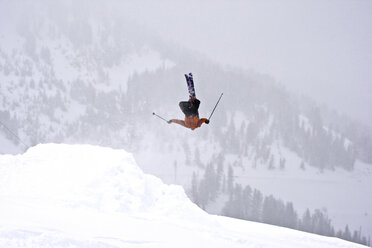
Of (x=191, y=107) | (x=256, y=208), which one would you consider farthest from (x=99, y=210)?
(x=256, y=208)

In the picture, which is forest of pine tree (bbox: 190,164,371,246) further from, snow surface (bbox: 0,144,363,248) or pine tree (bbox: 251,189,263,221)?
snow surface (bbox: 0,144,363,248)

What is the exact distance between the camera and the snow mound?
723 inches

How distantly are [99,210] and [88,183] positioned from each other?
2.34m

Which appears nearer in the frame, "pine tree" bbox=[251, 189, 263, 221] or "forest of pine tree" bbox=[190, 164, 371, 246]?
"forest of pine tree" bbox=[190, 164, 371, 246]

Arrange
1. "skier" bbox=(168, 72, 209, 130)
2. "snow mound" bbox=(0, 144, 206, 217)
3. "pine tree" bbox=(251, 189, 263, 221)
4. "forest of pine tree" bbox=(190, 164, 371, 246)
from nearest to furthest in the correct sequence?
"skier" bbox=(168, 72, 209, 130) → "snow mound" bbox=(0, 144, 206, 217) → "forest of pine tree" bbox=(190, 164, 371, 246) → "pine tree" bbox=(251, 189, 263, 221)

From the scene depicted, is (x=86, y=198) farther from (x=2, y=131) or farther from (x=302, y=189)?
(x=2, y=131)

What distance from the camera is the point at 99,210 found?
1764cm

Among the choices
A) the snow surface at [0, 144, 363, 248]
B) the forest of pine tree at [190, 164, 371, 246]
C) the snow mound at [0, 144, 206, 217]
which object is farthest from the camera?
the forest of pine tree at [190, 164, 371, 246]

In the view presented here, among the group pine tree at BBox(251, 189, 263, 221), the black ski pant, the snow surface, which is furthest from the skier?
pine tree at BBox(251, 189, 263, 221)

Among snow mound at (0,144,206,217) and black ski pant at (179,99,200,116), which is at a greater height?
black ski pant at (179,99,200,116)

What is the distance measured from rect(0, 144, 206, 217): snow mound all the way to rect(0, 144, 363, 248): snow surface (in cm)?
5

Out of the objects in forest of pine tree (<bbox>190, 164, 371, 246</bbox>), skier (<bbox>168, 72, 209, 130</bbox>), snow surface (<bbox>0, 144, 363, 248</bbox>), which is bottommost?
forest of pine tree (<bbox>190, 164, 371, 246</bbox>)

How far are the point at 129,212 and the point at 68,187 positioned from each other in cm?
374

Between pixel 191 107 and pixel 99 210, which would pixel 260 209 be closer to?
pixel 99 210
